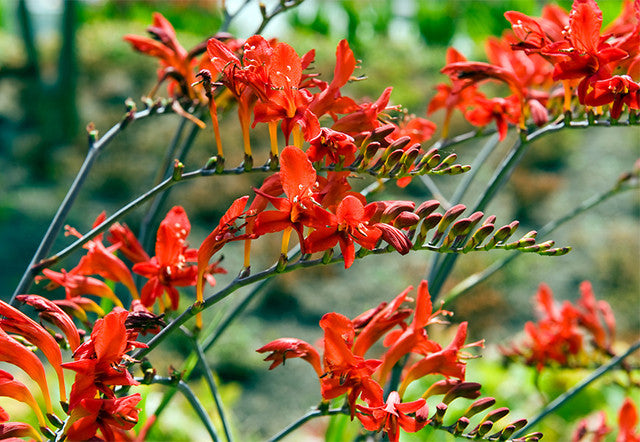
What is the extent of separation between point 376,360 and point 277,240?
512cm

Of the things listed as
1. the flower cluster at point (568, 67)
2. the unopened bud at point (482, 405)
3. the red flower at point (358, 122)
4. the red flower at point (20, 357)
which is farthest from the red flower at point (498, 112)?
the red flower at point (20, 357)

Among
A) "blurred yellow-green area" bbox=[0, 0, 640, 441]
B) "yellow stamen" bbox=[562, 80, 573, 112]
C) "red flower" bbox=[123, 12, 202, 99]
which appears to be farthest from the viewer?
"blurred yellow-green area" bbox=[0, 0, 640, 441]

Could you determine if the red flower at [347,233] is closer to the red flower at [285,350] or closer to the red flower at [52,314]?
the red flower at [285,350]

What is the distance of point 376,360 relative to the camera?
92cm

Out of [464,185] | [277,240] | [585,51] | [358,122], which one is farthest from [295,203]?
[277,240]

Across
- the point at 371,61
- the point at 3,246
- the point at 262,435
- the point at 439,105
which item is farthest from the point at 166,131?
the point at 439,105

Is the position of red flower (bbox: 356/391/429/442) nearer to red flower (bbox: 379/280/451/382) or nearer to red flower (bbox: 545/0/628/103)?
red flower (bbox: 379/280/451/382)

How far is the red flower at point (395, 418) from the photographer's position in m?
0.86

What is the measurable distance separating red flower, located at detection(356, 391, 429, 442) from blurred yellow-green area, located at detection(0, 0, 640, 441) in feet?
4.26

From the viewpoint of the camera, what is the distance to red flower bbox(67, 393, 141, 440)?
2.56 ft

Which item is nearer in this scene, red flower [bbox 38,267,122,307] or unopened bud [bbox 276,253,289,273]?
unopened bud [bbox 276,253,289,273]

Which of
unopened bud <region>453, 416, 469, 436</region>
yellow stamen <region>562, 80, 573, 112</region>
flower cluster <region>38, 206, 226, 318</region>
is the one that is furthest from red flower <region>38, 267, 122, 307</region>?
yellow stamen <region>562, 80, 573, 112</region>

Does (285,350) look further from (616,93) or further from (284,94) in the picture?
(616,93)

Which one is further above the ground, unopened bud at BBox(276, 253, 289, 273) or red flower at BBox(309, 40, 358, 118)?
red flower at BBox(309, 40, 358, 118)
